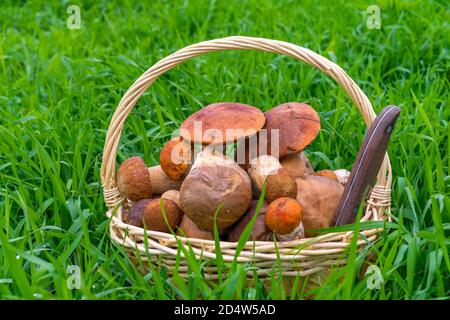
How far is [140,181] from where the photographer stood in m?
1.72

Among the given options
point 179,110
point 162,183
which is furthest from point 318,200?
point 179,110

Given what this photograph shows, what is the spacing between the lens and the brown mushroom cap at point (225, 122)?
1.60m

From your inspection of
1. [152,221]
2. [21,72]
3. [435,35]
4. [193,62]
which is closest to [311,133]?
[152,221]

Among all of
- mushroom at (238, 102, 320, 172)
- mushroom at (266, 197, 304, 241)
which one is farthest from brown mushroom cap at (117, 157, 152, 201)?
mushroom at (266, 197, 304, 241)

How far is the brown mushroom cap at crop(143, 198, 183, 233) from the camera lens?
5.22 ft

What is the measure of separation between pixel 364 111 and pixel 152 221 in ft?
2.05

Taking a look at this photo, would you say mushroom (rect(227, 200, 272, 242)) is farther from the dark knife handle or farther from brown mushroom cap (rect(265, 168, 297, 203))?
the dark knife handle

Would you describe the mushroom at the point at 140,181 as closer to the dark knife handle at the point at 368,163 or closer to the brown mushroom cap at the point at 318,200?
the brown mushroom cap at the point at 318,200

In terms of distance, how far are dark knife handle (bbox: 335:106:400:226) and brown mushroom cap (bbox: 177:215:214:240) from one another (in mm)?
331

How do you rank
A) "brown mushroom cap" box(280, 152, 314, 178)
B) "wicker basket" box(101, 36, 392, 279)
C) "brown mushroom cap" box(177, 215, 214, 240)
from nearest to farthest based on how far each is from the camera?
"wicker basket" box(101, 36, 392, 279) < "brown mushroom cap" box(177, 215, 214, 240) < "brown mushroom cap" box(280, 152, 314, 178)

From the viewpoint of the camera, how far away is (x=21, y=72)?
2963mm
